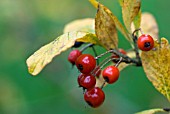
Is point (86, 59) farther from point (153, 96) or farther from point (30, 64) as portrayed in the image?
point (153, 96)

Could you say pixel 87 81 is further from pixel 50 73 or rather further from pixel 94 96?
pixel 50 73

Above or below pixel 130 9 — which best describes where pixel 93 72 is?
below

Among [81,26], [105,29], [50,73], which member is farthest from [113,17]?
[50,73]

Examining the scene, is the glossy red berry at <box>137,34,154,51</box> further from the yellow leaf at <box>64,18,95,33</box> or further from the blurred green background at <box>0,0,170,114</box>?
the blurred green background at <box>0,0,170,114</box>

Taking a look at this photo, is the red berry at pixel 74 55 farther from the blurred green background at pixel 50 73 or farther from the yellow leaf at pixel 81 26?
the blurred green background at pixel 50 73

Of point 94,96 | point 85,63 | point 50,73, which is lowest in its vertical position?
point 50,73

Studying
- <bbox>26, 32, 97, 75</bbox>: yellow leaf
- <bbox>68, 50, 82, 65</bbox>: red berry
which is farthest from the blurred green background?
<bbox>26, 32, 97, 75</bbox>: yellow leaf

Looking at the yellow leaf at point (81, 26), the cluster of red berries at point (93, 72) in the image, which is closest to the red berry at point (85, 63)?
the cluster of red berries at point (93, 72)
